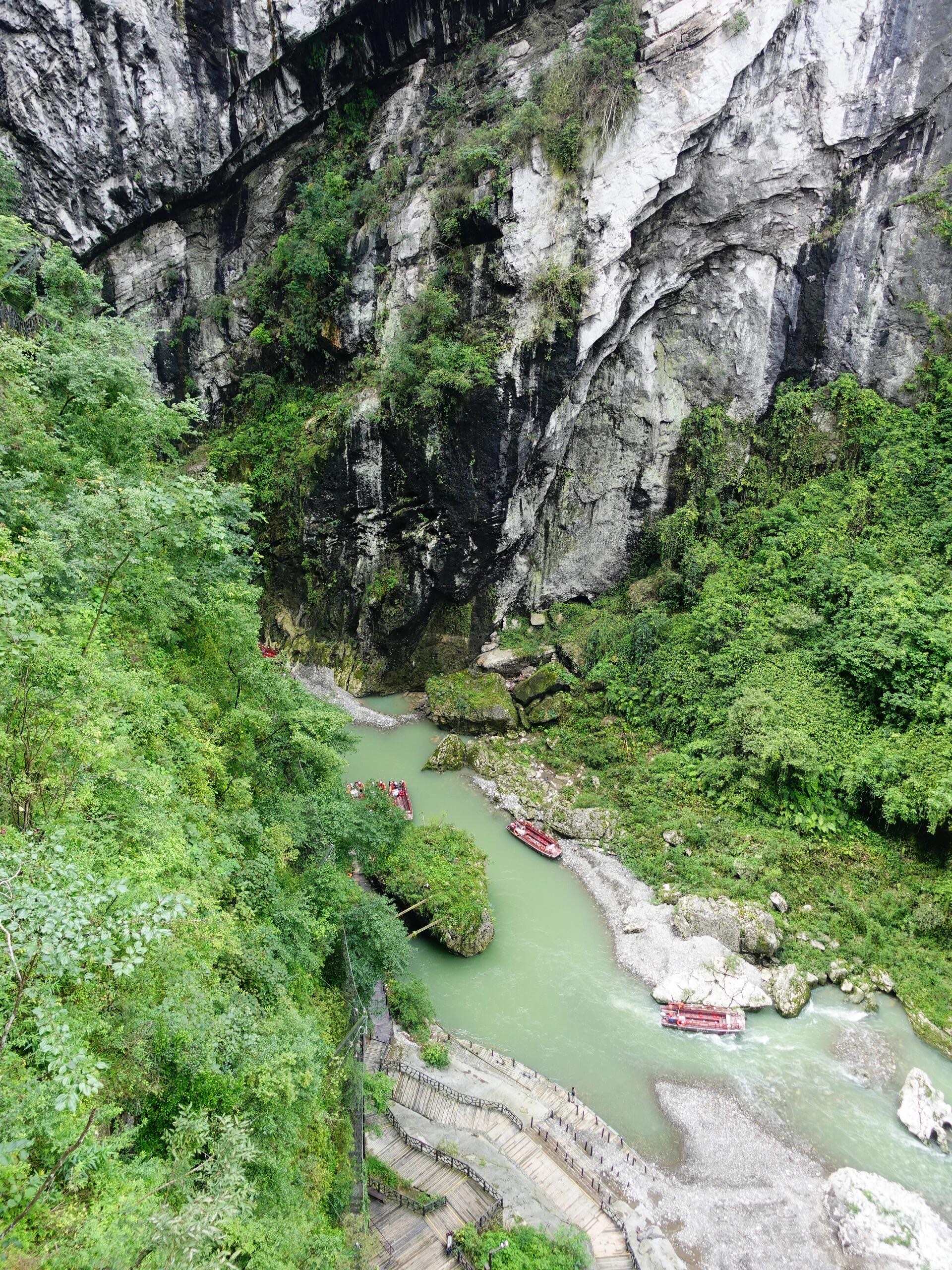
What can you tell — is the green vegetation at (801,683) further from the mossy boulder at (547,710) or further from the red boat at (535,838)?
the red boat at (535,838)

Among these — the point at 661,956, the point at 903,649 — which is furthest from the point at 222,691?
the point at 903,649

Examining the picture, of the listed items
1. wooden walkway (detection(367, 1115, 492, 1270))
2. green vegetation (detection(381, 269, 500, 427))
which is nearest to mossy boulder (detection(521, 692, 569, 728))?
green vegetation (detection(381, 269, 500, 427))

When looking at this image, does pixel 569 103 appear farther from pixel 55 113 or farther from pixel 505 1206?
pixel 505 1206

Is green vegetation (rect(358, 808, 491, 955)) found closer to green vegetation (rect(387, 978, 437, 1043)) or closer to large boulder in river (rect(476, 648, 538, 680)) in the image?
green vegetation (rect(387, 978, 437, 1043))

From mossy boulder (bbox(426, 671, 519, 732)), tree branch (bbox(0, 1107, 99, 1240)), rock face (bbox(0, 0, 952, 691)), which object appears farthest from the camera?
mossy boulder (bbox(426, 671, 519, 732))

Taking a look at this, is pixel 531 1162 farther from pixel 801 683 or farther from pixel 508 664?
pixel 508 664
